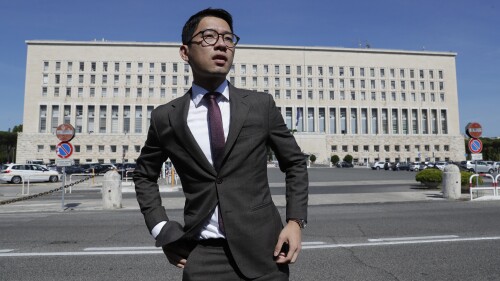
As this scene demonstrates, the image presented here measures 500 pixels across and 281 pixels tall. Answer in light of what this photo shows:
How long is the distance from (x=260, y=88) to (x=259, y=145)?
287 ft

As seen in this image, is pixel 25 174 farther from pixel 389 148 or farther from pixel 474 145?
pixel 389 148

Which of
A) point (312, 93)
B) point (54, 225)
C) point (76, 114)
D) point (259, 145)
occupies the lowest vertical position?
point (54, 225)

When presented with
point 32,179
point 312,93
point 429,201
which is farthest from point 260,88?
point 429,201

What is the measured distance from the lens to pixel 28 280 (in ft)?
14.9

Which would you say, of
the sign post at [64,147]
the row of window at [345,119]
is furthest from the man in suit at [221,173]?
the row of window at [345,119]

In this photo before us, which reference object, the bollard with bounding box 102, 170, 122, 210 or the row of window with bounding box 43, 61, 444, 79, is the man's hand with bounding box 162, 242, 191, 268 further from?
the row of window with bounding box 43, 61, 444, 79

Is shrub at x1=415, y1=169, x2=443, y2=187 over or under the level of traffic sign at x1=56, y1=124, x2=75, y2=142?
under

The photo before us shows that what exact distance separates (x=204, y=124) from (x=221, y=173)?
280 mm

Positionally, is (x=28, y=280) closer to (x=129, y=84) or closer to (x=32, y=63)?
(x=129, y=84)

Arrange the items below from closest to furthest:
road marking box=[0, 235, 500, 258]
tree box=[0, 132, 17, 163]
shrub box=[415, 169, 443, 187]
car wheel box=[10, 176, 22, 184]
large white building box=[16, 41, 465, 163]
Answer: road marking box=[0, 235, 500, 258]
shrub box=[415, 169, 443, 187]
car wheel box=[10, 176, 22, 184]
large white building box=[16, 41, 465, 163]
tree box=[0, 132, 17, 163]

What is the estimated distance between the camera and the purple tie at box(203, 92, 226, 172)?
1777 mm

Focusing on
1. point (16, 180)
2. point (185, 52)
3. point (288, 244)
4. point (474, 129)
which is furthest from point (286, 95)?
point (288, 244)

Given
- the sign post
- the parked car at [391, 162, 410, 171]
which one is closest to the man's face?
the sign post

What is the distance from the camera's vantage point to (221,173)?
5.79ft
